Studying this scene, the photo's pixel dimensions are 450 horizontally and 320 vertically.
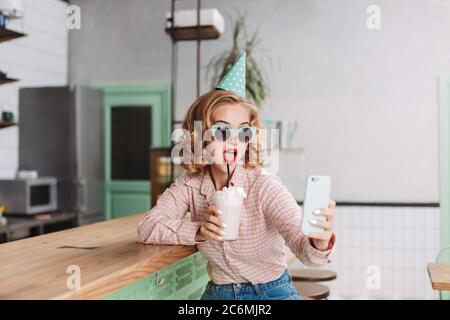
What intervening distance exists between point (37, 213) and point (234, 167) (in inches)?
92.8

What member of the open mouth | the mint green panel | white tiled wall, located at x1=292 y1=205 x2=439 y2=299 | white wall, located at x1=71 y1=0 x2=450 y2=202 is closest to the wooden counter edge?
the open mouth

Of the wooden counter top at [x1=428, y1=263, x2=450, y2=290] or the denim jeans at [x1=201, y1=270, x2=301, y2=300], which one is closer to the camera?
the denim jeans at [x1=201, y1=270, x2=301, y2=300]

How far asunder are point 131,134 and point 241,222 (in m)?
2.79

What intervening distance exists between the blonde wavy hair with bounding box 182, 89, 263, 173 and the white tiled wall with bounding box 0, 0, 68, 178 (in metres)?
2.08

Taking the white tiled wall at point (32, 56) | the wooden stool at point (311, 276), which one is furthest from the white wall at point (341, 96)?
the wooden stool at point (311, 276)

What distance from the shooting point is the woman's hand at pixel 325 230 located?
85 centimetres

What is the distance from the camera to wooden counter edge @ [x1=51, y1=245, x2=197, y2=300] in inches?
28.3

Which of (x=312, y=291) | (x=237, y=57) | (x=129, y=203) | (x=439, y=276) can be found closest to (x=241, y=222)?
(x=439, y=276)

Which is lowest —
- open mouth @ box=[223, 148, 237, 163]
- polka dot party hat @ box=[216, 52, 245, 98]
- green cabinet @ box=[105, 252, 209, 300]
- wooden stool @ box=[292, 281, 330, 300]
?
wooden stool @ box=[292, 281, 330, 300]

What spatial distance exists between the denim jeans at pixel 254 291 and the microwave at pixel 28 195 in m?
2.14

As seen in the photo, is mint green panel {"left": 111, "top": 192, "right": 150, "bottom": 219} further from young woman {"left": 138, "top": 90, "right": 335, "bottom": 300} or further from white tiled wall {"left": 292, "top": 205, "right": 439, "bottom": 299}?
young woman {"left": 138, "top": 90, "right": 335, "bottom": 300}

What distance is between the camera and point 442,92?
1.96m

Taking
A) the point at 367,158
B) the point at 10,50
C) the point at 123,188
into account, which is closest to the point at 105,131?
the point at 123,188

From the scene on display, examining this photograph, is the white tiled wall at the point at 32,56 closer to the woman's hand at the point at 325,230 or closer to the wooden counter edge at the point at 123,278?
the wooden counter edge at the point at 123,278
